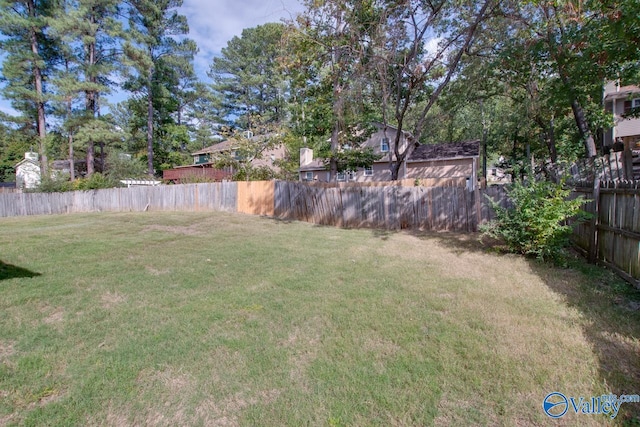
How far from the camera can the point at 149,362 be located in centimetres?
254

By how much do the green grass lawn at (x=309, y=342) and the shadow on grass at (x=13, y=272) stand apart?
0.15ft

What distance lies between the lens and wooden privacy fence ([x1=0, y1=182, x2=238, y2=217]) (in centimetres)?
1504

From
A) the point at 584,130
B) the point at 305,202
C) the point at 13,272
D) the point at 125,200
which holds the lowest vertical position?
the point at 13,272

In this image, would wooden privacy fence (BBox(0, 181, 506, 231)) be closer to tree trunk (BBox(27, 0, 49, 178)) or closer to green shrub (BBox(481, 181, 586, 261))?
green shrub (BBox(481, 181, 586, 261))

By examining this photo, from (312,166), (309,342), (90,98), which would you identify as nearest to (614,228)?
(309,342)

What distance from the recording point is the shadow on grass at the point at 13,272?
449cm

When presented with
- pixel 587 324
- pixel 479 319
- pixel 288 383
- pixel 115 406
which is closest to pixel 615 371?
pixel 587 324

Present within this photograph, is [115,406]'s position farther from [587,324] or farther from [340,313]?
[587,324]

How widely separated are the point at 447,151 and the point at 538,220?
16.1 m

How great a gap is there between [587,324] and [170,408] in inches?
153

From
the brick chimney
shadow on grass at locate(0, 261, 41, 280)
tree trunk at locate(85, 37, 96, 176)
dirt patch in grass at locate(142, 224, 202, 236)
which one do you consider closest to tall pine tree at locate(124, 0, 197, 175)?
tree trunk at locate(85, 37, 96, 176)

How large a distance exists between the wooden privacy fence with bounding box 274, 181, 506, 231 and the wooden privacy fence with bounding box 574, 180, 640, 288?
2.96m

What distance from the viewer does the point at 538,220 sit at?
5270 mm

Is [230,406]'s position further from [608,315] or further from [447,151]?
[447,151]
